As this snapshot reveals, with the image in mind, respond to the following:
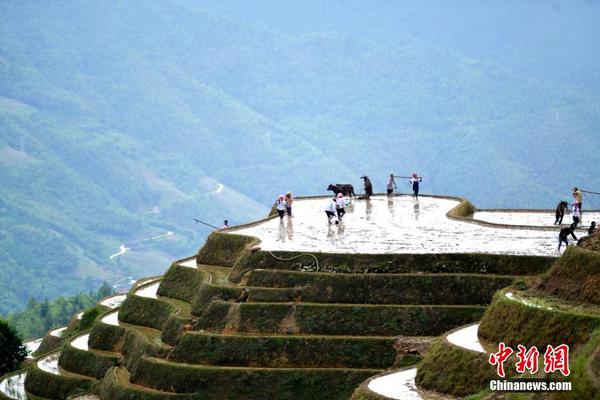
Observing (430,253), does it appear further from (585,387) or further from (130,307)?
(585,387)

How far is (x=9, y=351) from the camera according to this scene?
77.4 m

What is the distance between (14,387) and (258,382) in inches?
723

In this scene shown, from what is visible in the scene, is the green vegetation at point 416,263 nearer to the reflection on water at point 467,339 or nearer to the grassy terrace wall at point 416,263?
the grassy terrace wall at point 416,263

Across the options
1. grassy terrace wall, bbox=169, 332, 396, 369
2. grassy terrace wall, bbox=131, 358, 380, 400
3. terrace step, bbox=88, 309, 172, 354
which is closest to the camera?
grassy terrace wall, bbox=131, 358, 380, 400

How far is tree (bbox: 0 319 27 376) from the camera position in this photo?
7681 cm

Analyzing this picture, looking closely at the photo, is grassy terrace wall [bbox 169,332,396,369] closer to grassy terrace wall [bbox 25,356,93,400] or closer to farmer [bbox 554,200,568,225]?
grassy terrace wall [bbox 25,356,93,400]

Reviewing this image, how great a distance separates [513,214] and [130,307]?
25.3 meters

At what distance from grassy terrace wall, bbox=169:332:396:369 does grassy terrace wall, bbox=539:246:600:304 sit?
30.1 ft

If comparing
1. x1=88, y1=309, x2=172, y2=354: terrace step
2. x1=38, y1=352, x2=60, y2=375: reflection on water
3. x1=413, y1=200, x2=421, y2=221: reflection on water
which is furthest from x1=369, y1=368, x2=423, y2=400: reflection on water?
x1=413, y1=200, x2=421, y2=221: reflection on water

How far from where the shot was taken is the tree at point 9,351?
252 feet

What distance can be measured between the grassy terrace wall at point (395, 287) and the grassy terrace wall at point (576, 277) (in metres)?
8.74

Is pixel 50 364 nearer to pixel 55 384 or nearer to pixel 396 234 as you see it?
pixel 55 384

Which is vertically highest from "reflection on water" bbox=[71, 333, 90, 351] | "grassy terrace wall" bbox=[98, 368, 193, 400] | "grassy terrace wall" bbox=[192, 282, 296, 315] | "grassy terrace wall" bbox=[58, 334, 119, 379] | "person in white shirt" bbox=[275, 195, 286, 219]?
"person in white shirt" bbox=[275, 195, 286, 219]

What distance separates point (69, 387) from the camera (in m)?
62.9
